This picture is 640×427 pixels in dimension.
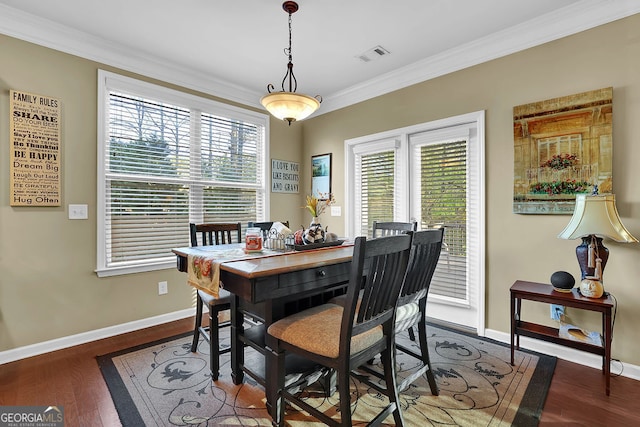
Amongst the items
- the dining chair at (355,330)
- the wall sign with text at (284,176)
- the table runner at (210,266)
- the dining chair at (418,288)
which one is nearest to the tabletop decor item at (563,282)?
the dining chair at (418,288)

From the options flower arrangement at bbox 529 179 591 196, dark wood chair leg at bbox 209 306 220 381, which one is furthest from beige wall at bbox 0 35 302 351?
flower arrangement at bbox 529 179 591 196

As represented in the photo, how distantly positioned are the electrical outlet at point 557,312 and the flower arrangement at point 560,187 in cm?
89

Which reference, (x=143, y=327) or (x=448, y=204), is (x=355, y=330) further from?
(x=143, y=327)

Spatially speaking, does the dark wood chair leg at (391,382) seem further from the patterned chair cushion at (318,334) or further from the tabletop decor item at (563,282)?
the tabletop decor item at (563,282)

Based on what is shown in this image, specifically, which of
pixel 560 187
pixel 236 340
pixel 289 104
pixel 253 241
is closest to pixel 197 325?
pixel 236 340

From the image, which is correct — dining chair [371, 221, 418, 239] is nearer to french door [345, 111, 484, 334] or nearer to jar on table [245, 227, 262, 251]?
french door [345, 111, 484, 334]

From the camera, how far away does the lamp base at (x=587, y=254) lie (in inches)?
83.8

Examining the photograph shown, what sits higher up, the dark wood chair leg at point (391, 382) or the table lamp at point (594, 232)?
the table lamp at point (594, 232)

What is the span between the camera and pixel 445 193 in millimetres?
3191

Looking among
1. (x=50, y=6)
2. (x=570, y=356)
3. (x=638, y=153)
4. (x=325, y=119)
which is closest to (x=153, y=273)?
(x=50, y=6)

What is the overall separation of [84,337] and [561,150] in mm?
4311

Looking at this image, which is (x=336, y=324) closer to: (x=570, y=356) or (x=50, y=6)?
(x=570, y=356)

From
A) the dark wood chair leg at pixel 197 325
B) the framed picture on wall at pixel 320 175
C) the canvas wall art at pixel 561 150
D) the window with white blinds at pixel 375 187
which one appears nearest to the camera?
the canvas wall art at pixel 561 150

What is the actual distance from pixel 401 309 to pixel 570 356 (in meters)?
1.63
